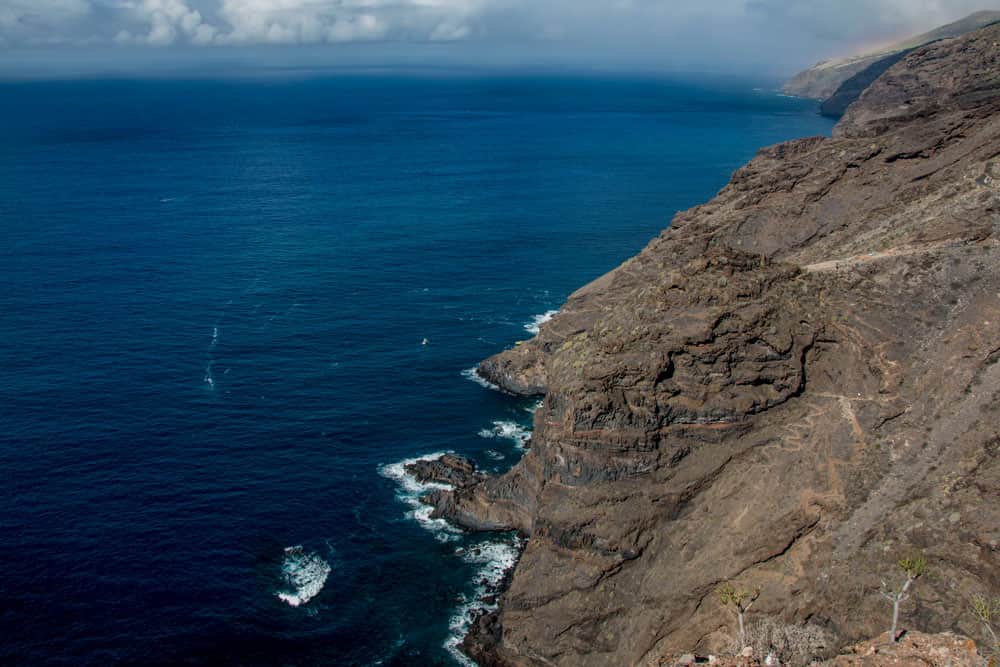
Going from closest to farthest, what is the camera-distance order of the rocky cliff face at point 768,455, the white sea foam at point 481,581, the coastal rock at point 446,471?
the rocky cliff face at point 768,455
the white sea foam at point 481,581
the coastal rock at point 446,471

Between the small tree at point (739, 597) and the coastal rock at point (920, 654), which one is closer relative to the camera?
the coastal rock at point (920, 654)

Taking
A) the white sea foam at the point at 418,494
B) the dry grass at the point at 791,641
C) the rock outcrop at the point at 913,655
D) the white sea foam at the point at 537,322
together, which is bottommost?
the white sea foam at the point at 418,494

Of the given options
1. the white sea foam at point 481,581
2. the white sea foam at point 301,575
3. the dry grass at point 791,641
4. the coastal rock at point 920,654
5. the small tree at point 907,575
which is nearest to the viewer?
the coastal rock at point 920,654

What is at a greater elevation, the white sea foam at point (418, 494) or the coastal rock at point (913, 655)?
the coastal rock at point (913, 655)

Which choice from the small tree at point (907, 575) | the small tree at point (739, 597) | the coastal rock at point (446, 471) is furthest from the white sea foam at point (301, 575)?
the small tree at point (907, 575)

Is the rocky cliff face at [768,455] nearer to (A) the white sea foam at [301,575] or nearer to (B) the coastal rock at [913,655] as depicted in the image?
(A) the white sea foam at [301,575]

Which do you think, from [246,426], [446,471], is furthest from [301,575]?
[246,426]

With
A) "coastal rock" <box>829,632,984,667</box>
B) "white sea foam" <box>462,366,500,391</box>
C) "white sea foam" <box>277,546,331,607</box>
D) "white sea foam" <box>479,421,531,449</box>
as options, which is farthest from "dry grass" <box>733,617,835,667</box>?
"white sea foam" <box>462,366,500,391</box>
